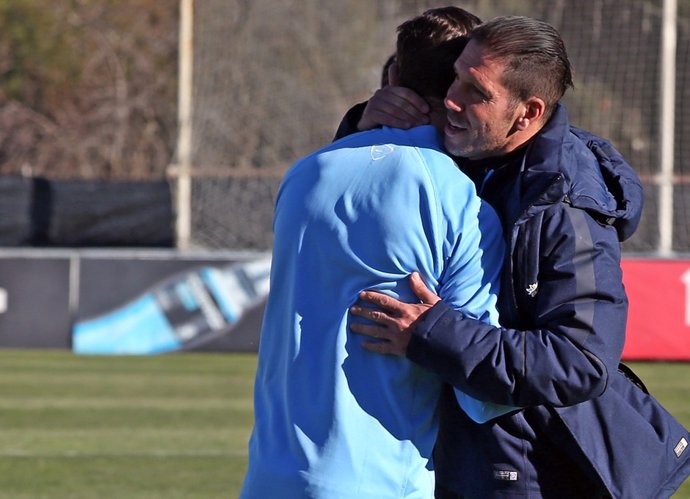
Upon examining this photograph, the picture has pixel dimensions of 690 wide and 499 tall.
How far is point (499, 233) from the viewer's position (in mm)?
2830

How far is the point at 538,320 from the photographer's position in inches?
111

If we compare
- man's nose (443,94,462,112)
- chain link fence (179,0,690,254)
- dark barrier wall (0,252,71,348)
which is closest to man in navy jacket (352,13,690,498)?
man's nose (443,94,462,112)

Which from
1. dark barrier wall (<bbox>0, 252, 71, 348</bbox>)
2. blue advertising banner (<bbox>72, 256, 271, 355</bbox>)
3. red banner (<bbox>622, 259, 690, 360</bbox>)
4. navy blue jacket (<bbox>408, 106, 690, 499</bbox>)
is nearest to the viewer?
navy blue jacket (<bbox>408, 106, 690, 499</bbox>)

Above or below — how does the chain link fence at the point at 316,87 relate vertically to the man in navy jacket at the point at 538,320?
below

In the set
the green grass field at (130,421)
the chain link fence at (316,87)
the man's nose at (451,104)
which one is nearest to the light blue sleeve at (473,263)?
the man's nose at (451,104)

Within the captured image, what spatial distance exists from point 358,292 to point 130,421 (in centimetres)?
708

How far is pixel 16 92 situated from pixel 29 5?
192 cm

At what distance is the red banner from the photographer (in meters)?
13.7

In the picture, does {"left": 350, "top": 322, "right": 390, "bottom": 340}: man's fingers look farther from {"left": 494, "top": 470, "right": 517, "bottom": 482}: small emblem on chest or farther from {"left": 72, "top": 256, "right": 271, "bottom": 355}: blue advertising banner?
{"left": 72, "top": 256, "right": 271, "bottom": 355}: blue advertising banner

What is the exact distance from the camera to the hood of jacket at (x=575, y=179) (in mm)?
2859

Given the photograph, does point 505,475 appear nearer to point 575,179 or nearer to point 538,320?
point 538,320

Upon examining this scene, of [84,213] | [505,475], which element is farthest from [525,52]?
[84,213]

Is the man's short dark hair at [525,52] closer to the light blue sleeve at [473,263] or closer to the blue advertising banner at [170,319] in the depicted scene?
the light blue sleeve at [473,263]

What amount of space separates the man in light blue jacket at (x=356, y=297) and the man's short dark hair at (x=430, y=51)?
23 centimetres
